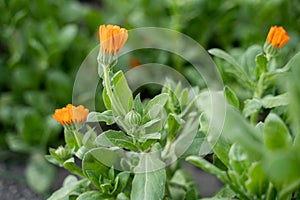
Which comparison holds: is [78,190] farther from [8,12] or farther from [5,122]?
[8,12]

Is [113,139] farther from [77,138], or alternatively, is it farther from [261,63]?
[261,63]

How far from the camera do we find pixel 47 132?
1666 mm

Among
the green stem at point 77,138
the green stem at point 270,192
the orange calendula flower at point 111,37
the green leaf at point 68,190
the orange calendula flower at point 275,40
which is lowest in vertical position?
the green leaf at point 68,190

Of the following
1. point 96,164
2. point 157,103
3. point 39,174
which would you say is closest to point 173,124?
point 157,103

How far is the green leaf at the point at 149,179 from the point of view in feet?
3.61

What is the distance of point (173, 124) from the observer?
1.19 m

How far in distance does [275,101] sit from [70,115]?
0.44 meters

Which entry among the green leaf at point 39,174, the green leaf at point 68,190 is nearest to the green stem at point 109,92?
the green leaf at point 68,190

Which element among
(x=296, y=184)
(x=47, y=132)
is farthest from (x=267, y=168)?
(x=47, y=132)

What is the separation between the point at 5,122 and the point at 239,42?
2.72 feet

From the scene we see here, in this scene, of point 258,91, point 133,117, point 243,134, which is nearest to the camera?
point 243,134

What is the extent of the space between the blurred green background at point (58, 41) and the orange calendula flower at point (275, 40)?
47cm

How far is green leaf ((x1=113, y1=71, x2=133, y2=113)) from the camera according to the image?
1.11 meters

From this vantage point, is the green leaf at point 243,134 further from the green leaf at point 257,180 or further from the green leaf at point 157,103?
the green leaf at point 157,103
